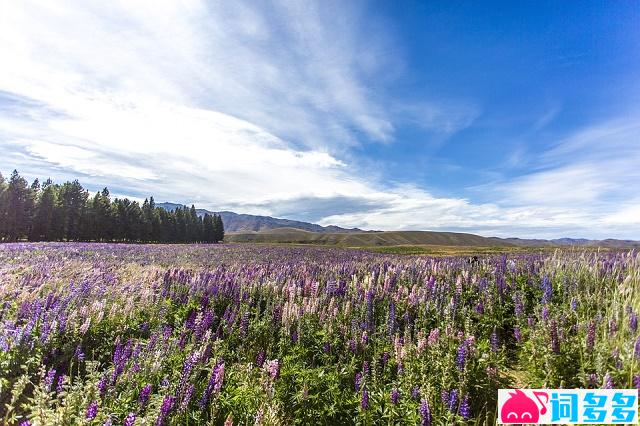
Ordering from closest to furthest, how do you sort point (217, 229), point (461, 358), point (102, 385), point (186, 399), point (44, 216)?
1. point (186, 399)
2. point (102, 385)
3. point (461, 358)
4. point (44, 216)
5. point (217, 229)

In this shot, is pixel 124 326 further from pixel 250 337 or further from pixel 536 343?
pixel 536 343

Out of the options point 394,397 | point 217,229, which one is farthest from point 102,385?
point 217,229

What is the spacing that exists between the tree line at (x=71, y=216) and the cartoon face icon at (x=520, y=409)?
280 feet

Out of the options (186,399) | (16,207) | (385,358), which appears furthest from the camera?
(16,207)

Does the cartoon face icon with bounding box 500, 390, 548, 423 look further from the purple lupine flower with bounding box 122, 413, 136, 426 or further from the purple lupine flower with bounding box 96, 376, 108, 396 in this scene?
the purple lupine flower with bounding box 96, 376, 108, 396

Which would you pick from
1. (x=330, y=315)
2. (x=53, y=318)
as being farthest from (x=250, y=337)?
(x=53, y=318)

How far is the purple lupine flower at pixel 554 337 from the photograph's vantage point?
15.5 feet

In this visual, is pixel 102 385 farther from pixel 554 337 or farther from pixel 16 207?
pixel 16 207

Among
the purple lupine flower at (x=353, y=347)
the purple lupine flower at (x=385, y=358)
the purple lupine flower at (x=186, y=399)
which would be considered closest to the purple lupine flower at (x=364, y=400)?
the purple lupine flower at (x=385, y=358)

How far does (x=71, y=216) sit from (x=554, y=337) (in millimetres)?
93048

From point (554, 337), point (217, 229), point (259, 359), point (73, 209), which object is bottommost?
point (259, 359)

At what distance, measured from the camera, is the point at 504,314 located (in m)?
7.80

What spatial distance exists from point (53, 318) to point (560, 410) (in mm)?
7471

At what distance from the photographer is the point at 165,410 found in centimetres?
342
